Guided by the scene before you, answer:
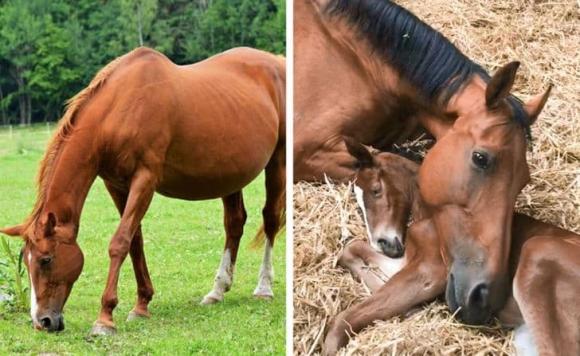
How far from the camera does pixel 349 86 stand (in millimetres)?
3354

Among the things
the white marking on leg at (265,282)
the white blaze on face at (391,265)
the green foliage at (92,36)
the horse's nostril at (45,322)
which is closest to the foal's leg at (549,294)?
the white blaze on face at (391,265)

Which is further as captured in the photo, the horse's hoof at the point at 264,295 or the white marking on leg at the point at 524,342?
the horse's hoof at the point at 264,295

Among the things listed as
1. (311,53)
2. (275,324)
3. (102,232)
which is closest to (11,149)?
(102,232)

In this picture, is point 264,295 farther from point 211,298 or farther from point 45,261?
point 45,261

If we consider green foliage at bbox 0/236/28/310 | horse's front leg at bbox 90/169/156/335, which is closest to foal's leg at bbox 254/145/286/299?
horse's front leg at bbox 90/169/156/335

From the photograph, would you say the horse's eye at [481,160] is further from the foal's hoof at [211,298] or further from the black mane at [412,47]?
the foal's hoof at [211,298]

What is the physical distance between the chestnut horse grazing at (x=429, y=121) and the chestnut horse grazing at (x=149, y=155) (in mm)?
1619

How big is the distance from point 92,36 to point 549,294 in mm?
11027

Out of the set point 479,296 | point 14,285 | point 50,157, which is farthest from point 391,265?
point 14,285

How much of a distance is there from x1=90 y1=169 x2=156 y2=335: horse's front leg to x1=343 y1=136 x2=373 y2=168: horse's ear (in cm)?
174

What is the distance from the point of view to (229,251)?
545 centimetres

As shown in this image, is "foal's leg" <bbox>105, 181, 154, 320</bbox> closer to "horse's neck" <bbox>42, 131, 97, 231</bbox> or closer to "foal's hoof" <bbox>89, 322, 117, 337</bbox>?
"foal's hoof" <bbox>89, 322, 117, 337</bbox>

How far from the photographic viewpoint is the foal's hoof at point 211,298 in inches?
212

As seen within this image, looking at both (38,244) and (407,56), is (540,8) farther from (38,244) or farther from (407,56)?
(38,244)
